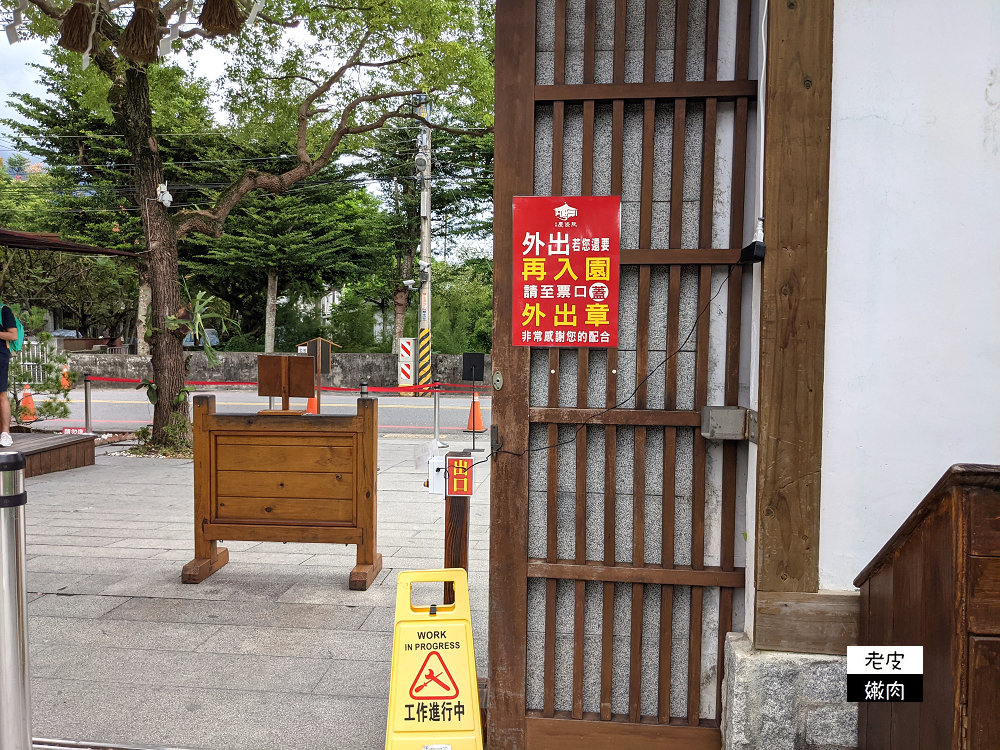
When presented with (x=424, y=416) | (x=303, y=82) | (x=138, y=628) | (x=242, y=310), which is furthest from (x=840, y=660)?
(x=242, y=310)

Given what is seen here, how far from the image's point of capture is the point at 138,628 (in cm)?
408

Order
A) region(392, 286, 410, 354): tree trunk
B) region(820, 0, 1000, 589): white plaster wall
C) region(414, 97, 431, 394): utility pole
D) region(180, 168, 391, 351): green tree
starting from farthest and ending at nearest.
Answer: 1. region(392, 286, 410, 354): tree trunk
2. region(180, 168, 391, 351): green tree
3. region(414, 97, 431, 394): utility pole
4. region(820, 0, 1000, 589): white plaster wall

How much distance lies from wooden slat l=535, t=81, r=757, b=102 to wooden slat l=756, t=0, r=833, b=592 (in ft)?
0.65

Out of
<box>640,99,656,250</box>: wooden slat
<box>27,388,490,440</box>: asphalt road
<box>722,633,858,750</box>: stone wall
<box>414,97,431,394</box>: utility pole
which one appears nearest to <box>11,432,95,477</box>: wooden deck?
<box>27,388,490,440</box>: asphalt road

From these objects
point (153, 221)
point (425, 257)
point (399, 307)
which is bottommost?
point (399, 307)

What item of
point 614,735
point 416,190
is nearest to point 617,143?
point 614,735

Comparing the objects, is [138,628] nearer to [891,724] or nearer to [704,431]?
→ [704,431]

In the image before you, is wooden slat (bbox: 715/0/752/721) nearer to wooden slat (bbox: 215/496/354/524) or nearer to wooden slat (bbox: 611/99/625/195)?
wooden slat (bbox: 611/99/625/195)

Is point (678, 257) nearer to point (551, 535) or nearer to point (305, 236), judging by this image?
point (551, 535)

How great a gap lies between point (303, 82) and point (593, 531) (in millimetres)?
10254

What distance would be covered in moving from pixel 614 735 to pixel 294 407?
470 inches

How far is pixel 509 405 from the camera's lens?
2.83 meters

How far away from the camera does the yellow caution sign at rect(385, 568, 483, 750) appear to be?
2561 mm

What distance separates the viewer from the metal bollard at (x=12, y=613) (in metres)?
2.36
